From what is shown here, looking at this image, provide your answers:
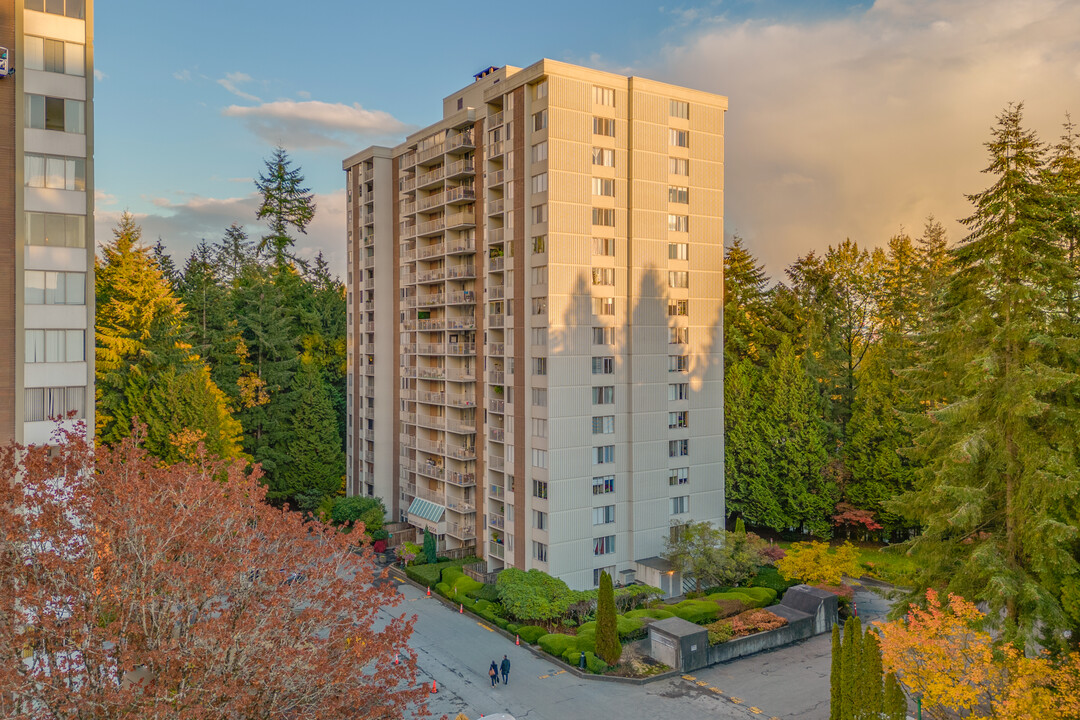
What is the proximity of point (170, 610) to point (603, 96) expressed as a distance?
35.1 m

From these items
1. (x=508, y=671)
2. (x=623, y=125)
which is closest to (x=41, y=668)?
(x=508, y=671)

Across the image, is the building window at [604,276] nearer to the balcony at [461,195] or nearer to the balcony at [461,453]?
the balcony at [461,195]

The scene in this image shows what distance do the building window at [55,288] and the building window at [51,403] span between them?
3717mm

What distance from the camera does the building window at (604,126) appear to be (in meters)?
41.0

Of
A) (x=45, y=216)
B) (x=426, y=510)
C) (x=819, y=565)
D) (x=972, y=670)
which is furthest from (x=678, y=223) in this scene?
(x=45, y=216)

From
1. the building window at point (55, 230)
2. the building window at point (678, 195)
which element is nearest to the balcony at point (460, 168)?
the building window at point (678, 195)

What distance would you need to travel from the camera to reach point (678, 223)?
44.0 m

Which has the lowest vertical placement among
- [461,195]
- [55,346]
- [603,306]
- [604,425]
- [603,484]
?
[603,484]

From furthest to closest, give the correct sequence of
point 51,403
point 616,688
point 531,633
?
point 531,633 < point 616,688 < point 51,403

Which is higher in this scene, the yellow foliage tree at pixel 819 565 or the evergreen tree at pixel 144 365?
the evergreen tree at pixel 144 365

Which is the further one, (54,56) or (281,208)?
(281,208)

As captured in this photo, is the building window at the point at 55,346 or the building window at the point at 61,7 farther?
the building window at the point at 61,7

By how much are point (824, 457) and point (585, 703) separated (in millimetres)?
→ 28603

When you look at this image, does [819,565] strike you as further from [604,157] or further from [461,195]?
[461,195]
